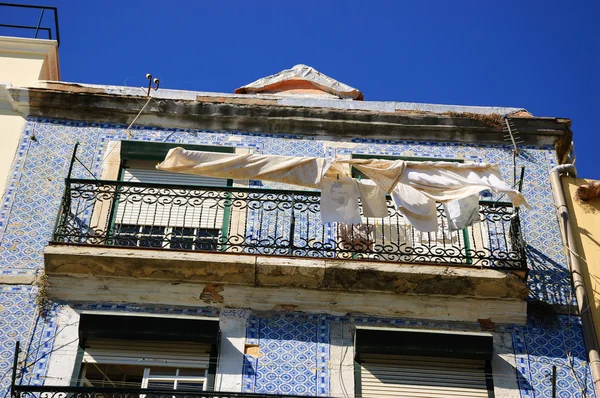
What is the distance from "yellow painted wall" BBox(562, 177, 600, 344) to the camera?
9680 mm

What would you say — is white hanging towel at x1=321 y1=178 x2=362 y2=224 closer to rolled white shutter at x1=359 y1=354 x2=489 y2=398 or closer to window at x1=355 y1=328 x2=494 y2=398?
window at x1=355 y1=328 x2=494 y2=398

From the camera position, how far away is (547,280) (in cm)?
982

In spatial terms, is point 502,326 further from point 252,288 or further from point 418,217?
point 252,288

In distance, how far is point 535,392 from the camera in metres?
8.88

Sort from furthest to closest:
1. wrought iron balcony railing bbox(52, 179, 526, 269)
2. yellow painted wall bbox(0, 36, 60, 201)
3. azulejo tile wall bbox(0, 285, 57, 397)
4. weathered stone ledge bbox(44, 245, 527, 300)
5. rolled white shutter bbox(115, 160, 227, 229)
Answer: yellow painted wall bbox(0, 36, 60, 201), rolled white shutter bbox(115, 160, 227, 229), wrought iron balcony railing bbox(52, 179, 526, 269), weathered stone ledge bbox(44, 245, 527, 300), azulejo tile wall bbox(0, 285, 57, 397)

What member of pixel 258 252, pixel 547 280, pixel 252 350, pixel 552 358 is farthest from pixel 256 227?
pixel 552 358

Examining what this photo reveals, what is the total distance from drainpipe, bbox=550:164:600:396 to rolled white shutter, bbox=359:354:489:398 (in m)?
1.03

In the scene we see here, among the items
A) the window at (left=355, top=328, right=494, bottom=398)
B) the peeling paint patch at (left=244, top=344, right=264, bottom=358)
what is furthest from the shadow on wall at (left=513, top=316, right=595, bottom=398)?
the peeling paint patch at (left=244, top=344, right=264, bottom=358)

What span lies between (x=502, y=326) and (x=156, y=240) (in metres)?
3.42

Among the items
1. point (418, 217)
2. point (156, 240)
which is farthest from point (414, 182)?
point (156, 240)

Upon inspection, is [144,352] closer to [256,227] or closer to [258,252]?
[258,252]

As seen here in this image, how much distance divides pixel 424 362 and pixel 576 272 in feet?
6.43

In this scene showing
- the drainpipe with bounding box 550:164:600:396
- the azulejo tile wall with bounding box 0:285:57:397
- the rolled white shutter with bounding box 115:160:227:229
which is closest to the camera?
the azulejo tile wall with bounding box 0:285:57:397

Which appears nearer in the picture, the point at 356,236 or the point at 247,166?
the point at 247,166
